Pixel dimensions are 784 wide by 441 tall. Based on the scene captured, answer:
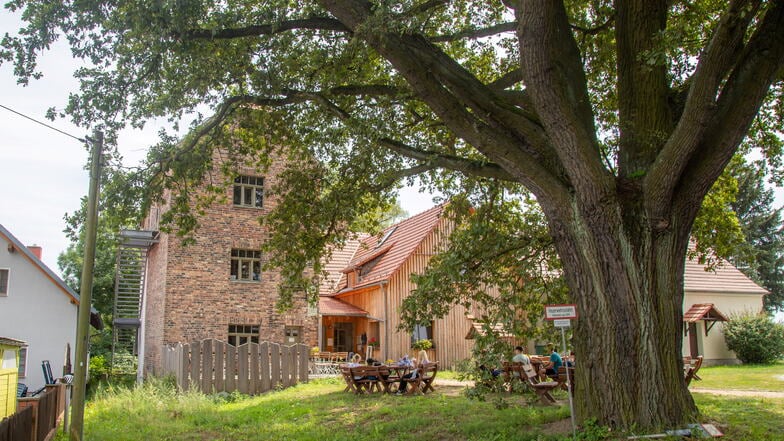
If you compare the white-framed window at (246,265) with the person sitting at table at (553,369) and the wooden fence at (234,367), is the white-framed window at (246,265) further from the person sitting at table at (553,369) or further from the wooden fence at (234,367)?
the person sitting at table at (553,369)

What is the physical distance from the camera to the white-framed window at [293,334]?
26.0 meters

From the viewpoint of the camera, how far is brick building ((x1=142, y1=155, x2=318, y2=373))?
24391mm

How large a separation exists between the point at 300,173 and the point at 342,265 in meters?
21.9

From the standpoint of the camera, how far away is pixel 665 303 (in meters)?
8.99

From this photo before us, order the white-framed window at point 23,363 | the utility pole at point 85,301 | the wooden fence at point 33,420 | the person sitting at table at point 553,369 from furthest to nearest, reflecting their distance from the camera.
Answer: the white-framed window at point 23,363, the person sitting at table at point 553,369, the utility pole at point 85,301, the wooden fence at point 33,420

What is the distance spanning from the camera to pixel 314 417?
46.3ft

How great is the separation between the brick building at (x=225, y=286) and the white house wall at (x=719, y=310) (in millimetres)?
17772

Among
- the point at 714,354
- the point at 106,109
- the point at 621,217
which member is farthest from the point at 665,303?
the point at 714,354

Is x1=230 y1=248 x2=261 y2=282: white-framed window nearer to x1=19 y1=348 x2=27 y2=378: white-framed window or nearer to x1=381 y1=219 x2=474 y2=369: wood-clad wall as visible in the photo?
x1=381 y1=219 x2=474 y2=369: wood-clad wall

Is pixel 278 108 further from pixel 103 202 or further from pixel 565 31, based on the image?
pixel 565 31

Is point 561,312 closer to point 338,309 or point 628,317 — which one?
point 628,317

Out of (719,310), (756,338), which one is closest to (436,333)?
(719,310)

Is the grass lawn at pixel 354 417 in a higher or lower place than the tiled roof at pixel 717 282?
lower

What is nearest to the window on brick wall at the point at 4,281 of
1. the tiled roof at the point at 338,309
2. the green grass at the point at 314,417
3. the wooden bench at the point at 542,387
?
the green grass at the point at 314,417
